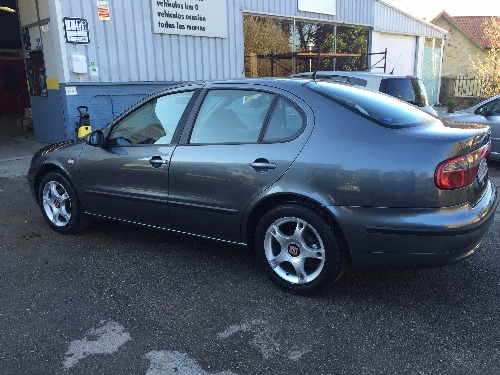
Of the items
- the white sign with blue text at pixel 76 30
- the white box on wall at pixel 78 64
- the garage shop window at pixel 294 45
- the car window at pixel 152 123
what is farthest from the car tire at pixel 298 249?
the garage shop window at pixel 294 45

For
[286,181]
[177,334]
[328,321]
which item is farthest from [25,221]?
[328,321]

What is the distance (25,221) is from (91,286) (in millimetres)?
2138

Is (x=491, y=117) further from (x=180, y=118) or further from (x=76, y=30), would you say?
(x=76, y=30)

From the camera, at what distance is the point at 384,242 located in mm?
2848

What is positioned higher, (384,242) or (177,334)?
(384,242)

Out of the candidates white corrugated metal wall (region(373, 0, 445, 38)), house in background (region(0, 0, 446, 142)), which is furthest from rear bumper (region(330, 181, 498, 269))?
white corrugated metal wall (region(373, 0, 445, 38))

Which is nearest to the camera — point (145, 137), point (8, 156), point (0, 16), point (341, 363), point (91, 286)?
point (341, 363)

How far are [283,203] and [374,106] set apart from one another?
3.28 feet

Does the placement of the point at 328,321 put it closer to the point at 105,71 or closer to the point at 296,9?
the point at 105,71

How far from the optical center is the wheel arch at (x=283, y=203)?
3002 mm

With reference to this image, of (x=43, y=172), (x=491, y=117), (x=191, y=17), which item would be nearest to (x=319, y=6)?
(x=191, y=17)

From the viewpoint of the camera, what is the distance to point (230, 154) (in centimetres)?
332

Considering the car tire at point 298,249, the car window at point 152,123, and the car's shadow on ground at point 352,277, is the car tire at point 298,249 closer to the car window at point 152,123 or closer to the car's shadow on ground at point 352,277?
the car's shadow on ground at point 352,277

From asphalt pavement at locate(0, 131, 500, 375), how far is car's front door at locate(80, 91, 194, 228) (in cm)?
45
